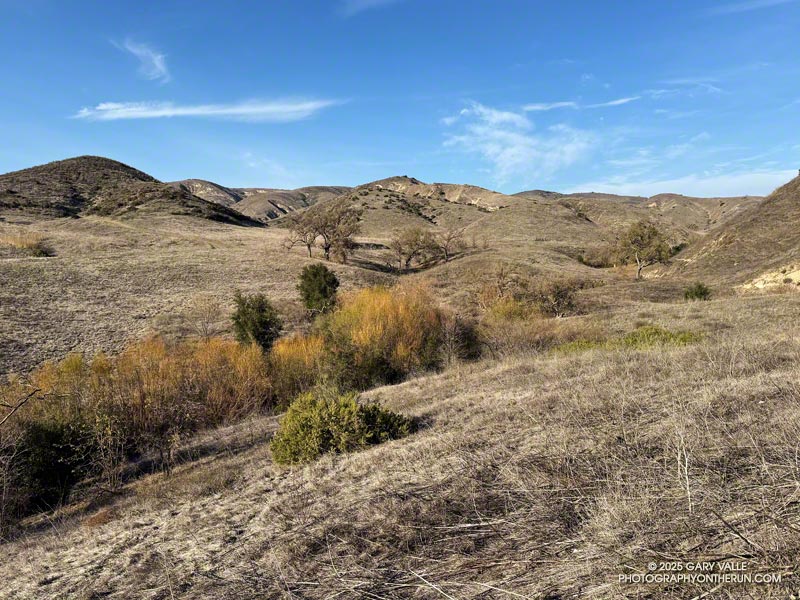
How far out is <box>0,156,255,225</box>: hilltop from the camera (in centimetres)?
6397

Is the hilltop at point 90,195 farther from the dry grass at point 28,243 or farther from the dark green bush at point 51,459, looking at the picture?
the dark green bush at point 51,459

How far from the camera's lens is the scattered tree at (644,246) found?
46.0 m

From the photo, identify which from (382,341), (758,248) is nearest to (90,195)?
(382,341)

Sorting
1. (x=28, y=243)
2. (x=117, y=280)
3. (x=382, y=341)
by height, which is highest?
(x=28, y=243)

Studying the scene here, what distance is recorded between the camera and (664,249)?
4572cm

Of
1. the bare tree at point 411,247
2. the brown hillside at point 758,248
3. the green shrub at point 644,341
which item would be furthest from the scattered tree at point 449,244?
the green shrub at point 644,341

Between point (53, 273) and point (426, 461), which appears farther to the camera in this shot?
point (53, 273)

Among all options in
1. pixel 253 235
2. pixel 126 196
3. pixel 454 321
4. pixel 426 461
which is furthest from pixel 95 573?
pixel 126 196

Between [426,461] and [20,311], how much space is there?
1097 inches

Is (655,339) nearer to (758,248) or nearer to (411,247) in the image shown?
(758,248)

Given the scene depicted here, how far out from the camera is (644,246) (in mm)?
46906

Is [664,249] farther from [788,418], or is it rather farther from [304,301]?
[788,418]

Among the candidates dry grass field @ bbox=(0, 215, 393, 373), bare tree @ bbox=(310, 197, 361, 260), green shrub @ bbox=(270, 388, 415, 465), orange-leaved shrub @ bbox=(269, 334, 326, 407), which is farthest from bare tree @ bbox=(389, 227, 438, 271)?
green shrub @ bbox=(270, 388, 415, 465)

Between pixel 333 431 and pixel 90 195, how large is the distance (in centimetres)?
8678
